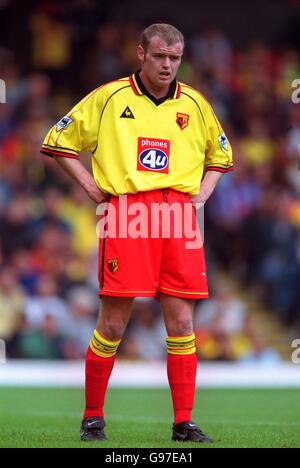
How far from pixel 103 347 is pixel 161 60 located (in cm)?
178

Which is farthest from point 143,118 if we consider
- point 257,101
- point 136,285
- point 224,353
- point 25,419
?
point 257,101

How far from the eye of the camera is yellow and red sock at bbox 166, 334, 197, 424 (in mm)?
7145

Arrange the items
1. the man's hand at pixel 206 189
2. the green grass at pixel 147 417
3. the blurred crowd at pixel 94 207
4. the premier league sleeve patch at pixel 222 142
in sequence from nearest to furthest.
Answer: the green grass at pixel 147 417 < the man's hand at pixel 206 189 < the premier league sleeve patch at pixel 222 142 < the blurred crowd at pixel 94 207

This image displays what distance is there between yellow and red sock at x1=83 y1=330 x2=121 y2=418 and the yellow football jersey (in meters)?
0.94

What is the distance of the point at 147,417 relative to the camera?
30.0 ft

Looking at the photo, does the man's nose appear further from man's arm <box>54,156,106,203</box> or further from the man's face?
man's arm <box>54,156,106,203</box>

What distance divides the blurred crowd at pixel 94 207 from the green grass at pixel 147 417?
3176 mm

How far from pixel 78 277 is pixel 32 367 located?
191 centimetres

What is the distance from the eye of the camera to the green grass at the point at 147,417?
710cm

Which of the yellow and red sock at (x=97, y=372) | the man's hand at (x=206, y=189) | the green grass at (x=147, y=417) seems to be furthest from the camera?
the man's hand at (x=206, y=189)

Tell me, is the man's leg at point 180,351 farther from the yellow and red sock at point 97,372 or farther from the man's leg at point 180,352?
the yellow and red sock at point 97,372

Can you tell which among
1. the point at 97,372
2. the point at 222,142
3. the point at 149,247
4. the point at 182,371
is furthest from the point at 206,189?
the point at 97,372

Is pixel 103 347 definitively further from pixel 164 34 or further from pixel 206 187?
pixel 164 34

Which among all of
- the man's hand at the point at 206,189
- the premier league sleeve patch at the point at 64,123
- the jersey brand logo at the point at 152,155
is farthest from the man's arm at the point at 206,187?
the premier league sleeve patch at the point at 64,123
